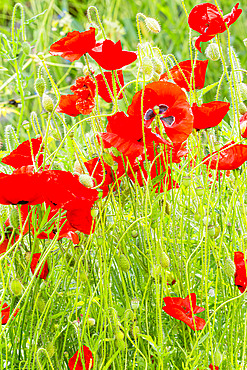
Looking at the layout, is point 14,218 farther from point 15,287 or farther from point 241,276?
point 241,276

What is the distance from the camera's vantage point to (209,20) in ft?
2.36

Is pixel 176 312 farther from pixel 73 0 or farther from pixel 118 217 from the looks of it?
pixel 73 0

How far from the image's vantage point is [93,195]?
62 centimetres

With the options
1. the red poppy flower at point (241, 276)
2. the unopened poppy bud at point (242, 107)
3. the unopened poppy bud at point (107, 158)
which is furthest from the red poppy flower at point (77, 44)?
the red poppy flower at point (241, 276)

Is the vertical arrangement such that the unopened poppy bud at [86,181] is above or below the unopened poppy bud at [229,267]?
above

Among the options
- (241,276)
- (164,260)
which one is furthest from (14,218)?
(241,276)

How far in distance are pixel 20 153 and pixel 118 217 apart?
6.1 inches

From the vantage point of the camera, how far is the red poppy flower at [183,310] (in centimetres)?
→ 67

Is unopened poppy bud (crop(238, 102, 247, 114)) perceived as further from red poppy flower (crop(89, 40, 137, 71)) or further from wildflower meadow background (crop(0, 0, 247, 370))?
red poppy flower (crop(89, 40, 137, 71))

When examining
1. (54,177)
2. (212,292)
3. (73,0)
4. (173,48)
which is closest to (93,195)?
(54,177)

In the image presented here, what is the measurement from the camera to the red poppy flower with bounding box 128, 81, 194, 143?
641mm

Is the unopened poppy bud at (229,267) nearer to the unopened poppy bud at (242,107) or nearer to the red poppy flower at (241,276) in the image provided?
the red poppy flower at (241,276)

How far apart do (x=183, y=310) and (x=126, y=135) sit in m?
0.23

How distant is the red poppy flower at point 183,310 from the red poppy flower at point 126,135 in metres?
0.19
